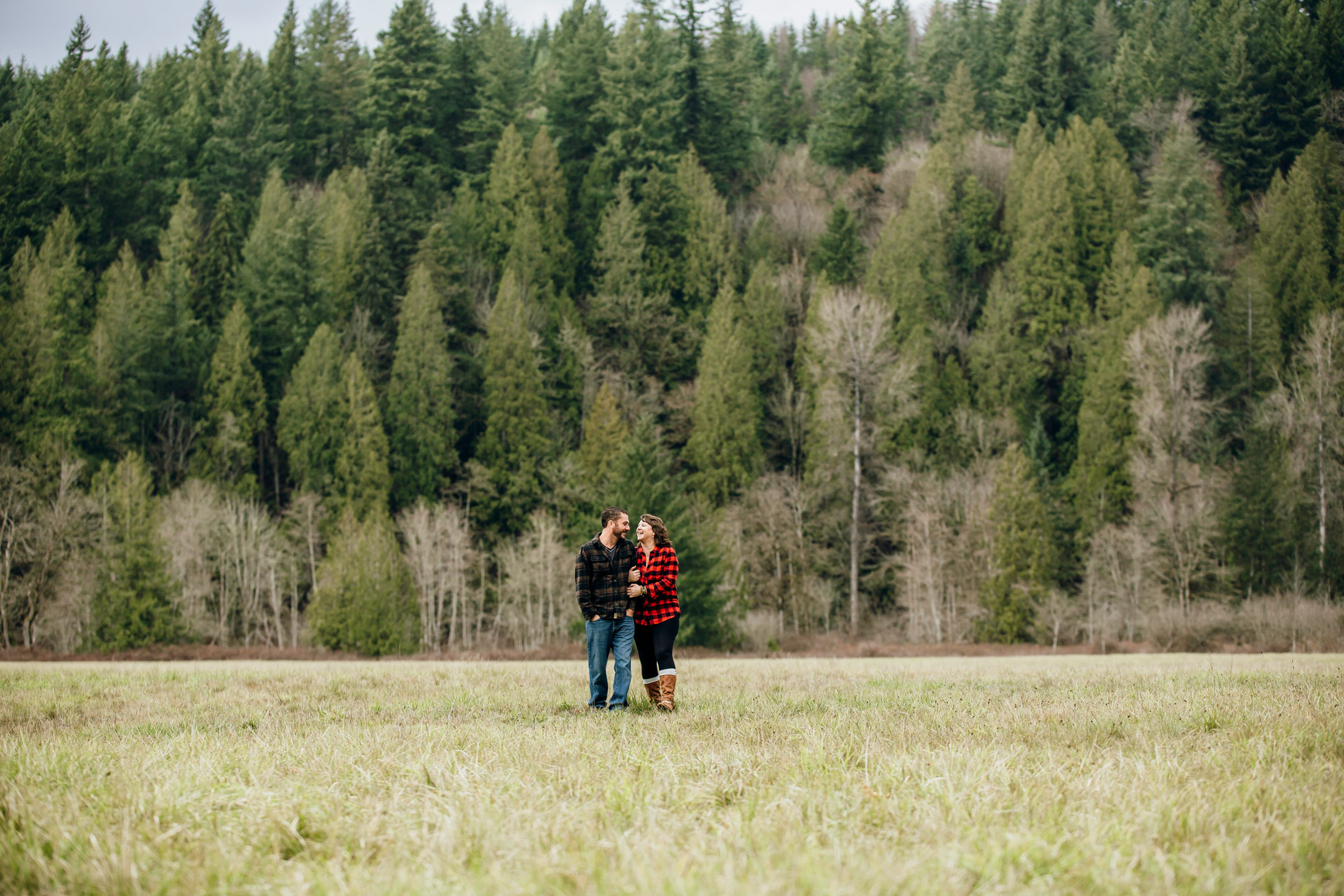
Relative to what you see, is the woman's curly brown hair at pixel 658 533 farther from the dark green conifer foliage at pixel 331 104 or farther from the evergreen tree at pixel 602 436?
the dark green conifer foliage at pixel 331 104

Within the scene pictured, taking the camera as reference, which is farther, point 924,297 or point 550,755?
point 924,297

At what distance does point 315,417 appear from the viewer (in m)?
55.5

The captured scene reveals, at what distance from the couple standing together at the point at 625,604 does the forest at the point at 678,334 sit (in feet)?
79.4

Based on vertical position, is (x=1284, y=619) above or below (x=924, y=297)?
below

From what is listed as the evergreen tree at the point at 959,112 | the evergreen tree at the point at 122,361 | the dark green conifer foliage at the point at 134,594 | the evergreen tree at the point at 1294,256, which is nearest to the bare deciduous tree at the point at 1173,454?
the evergreen tree at the point at 1294,256

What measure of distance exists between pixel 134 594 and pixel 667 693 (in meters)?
34.9

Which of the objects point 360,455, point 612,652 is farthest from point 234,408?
point 612,652

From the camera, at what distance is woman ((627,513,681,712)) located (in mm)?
9656

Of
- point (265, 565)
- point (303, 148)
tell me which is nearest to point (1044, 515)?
point (265, 565)

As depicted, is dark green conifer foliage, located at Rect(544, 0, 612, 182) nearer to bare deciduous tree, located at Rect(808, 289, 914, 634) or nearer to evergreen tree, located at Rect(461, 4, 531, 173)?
evergreen tree, located at Rect(461, 4, 531, 173)

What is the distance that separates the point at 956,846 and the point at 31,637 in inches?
1814

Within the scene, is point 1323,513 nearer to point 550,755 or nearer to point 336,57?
point 550,755

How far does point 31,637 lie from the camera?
4069 cm

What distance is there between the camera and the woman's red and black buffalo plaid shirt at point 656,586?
979 cm
